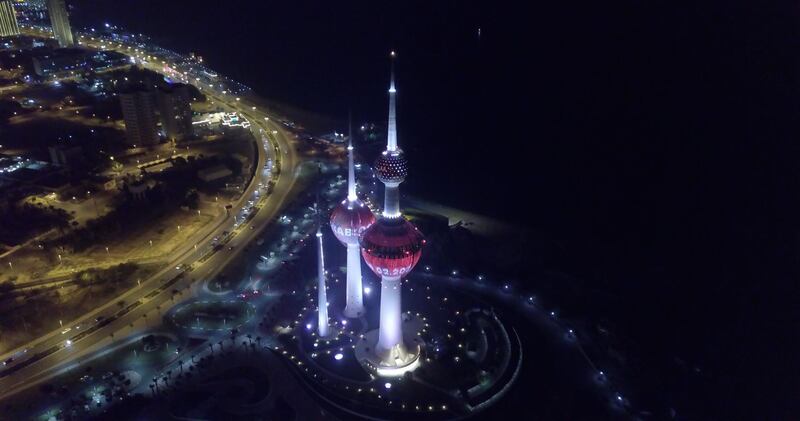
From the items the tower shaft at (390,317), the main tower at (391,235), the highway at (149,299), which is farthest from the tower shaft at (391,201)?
the highway at (149,299)

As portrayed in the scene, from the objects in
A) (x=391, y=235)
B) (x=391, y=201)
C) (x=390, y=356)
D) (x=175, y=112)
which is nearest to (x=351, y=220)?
(x=391, y=201)

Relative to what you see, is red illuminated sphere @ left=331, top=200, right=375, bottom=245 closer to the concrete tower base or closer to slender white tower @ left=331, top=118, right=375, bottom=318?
slender white tower @ left=331, top=118, right=375, bottom=318

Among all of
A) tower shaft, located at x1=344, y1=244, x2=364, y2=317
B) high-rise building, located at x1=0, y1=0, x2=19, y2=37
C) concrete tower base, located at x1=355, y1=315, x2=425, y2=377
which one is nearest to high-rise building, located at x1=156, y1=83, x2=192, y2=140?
tower shaft, located at x1=344, y1=244, x2=364, y2=317

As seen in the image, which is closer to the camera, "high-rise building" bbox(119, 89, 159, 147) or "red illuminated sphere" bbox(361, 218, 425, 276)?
"red illuminated sphere" bbox(361, 218, 425, 276)

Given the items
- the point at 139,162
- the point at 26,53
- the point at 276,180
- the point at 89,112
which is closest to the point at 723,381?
the point at 276,180

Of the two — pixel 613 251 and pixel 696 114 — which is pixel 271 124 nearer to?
pixel 613 251

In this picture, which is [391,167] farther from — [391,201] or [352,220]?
[352,220]

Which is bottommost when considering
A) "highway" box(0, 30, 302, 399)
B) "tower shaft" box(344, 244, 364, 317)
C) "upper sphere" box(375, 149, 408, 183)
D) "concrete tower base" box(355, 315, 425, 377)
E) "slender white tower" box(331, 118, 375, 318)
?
"highway" box(0, 30, 302, 399)
